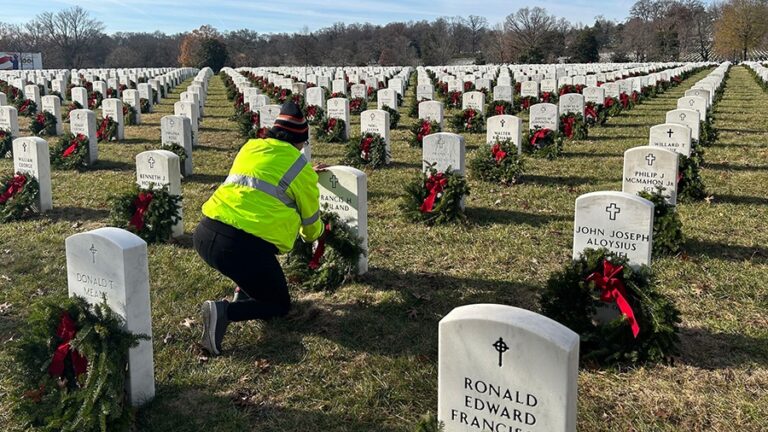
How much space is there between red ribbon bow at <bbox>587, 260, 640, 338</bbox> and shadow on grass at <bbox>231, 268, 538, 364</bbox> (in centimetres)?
108

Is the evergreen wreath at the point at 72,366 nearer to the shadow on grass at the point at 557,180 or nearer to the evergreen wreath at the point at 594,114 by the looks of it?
the shadow on grass at the point at 557,180

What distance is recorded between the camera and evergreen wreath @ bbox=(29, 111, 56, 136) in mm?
16469

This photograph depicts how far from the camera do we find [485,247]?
7.52m

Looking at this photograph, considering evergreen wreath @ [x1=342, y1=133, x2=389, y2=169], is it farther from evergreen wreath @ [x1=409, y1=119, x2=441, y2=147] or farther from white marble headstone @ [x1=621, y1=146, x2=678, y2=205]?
white marble headstone @ [x1=621, y1=146, x2=678, y2=205]

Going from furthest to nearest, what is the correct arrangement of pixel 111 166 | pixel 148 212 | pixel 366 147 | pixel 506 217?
1. pixel 111 166
2. pixel 366 147
3. pixel 506 217
4. pixel 148 212

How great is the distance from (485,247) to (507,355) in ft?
15.4

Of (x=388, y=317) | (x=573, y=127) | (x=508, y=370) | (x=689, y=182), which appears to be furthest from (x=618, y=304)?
(x=573, y=127)

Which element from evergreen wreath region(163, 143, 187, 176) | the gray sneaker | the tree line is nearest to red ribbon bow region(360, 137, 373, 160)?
evergreen wreath region(163, 143, 187, 176)

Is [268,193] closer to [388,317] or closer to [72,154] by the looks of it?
[388,317]

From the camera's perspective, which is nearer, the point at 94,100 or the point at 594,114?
the point at 594,114

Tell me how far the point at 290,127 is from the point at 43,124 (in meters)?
14.1

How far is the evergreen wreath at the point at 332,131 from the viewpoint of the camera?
50.2 ft

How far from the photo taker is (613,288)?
4.71m

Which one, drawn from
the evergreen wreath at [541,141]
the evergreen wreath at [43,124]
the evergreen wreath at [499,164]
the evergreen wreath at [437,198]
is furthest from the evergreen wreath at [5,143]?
the evergreen wreath at [541,141]
